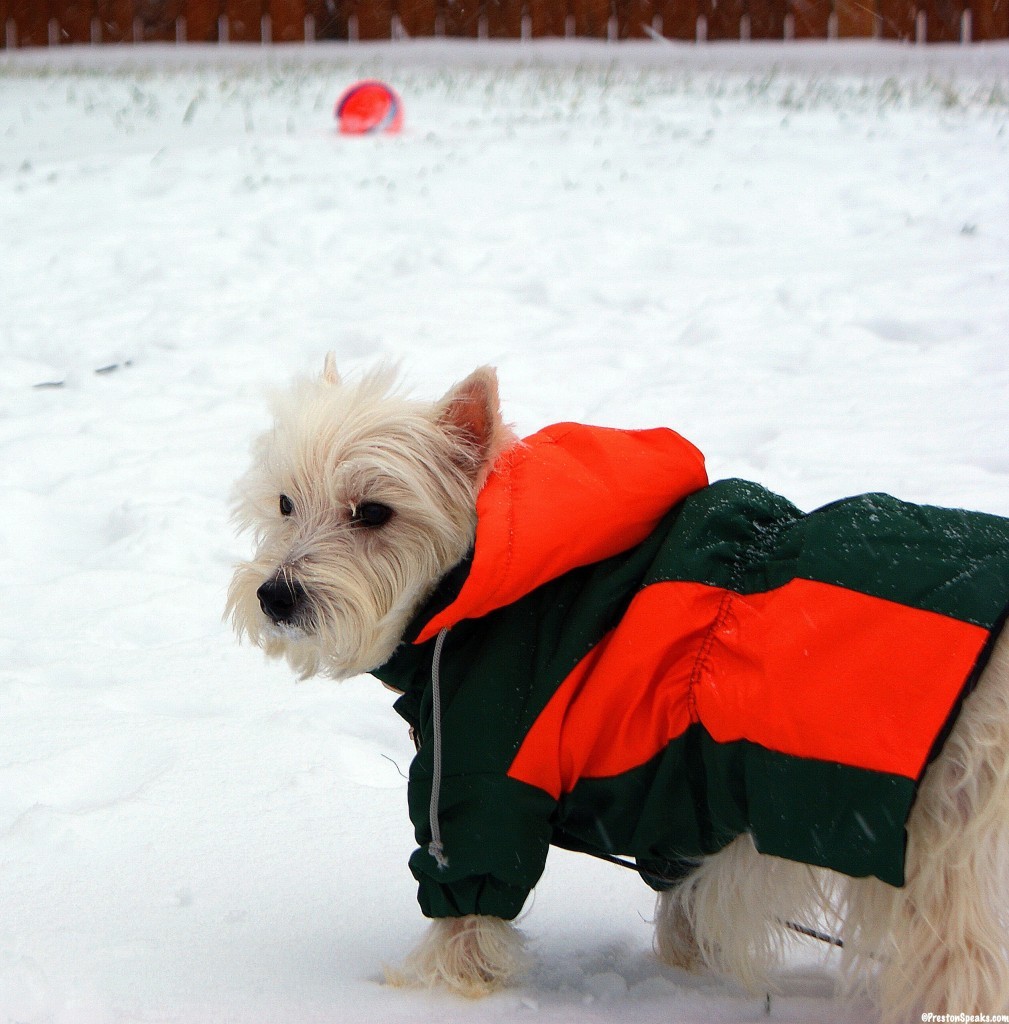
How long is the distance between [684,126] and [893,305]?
4269 millimetres

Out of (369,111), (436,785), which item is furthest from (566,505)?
(369,111)

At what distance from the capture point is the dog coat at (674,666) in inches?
71.8

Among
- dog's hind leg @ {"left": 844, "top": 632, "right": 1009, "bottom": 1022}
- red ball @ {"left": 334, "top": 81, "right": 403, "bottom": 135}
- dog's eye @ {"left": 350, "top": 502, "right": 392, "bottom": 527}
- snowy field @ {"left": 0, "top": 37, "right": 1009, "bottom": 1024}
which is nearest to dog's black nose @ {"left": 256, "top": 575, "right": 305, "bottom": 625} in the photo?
dog's eye @ {"left": 350, "top": 502, "right": 392, "bottom": 527}

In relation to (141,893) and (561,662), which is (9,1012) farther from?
(561,662)

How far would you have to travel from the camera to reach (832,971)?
2.43 metres

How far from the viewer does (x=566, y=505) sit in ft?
6.81

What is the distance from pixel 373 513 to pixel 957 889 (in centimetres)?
127

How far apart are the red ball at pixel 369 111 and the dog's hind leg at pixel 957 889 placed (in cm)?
867

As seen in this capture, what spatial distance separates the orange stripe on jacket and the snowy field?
20.7 inches

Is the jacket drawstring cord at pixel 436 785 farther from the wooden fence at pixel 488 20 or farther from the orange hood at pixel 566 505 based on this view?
the wooden fence at pixel 488 20

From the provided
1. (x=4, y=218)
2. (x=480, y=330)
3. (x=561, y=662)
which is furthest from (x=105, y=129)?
(x=561, y=662)

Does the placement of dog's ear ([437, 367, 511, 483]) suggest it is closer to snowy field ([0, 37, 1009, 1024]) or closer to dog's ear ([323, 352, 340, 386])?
dog's ear ([323, 352, 340, 386])

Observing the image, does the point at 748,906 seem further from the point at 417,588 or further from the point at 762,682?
the point at 417,588

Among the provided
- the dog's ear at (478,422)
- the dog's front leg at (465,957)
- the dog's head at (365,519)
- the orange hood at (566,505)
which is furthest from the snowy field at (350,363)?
the dog's ear at (478,422)
